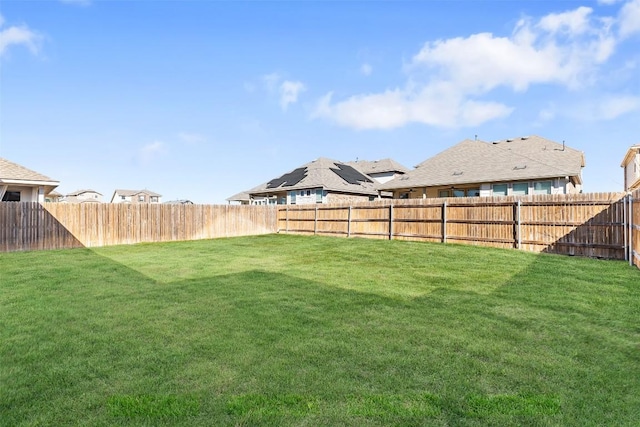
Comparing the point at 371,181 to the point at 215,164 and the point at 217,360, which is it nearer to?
the point at 215,164

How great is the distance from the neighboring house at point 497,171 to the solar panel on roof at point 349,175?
23.4 feet

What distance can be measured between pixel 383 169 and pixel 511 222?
85.7 feet

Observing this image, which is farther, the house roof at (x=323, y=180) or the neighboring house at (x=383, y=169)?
the neighboring house at (x=383, y=169)

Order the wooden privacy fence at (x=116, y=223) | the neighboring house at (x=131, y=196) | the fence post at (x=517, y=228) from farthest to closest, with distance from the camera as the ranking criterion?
the neighboring house at (x=131, y=196)
the wooden privacy fence at (x=116, y=223)
the fence post at (x=517, y=228)

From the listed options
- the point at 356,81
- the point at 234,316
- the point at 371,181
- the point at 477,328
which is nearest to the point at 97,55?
the point at 356,81

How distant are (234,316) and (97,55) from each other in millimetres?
16373

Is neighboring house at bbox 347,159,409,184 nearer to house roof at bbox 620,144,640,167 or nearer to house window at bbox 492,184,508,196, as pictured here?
house window at bbox 492,184,508,196

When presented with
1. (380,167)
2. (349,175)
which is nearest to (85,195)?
(349,175)

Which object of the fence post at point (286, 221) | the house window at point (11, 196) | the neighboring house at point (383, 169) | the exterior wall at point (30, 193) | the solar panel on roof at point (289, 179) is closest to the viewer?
the house window at point (11, 196)

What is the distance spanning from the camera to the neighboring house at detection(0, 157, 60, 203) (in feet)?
53.8

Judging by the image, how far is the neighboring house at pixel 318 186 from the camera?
2955 cm

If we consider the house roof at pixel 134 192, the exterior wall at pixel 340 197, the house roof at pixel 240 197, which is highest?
the house roof at pixel 134 192

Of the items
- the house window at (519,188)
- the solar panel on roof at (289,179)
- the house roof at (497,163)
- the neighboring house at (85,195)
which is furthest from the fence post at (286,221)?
the neighboring house at (85,195)

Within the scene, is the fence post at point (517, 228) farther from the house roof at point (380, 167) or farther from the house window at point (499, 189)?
the house roof at point (380, 167)
